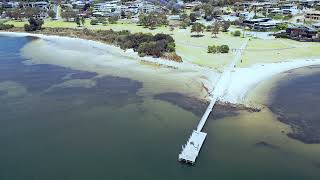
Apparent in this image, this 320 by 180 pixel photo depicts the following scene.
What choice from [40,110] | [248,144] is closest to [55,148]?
[40,110]

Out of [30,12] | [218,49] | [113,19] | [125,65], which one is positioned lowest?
[125,65]

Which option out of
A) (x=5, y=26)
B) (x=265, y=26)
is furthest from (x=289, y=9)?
(x=5, y=26)

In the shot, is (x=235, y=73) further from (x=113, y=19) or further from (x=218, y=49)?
(x=113, y=19)

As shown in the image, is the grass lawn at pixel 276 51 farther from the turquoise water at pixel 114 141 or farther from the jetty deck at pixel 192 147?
the jetty deck at pixel 192 147

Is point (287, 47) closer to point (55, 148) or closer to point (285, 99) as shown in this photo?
point (285, 99)

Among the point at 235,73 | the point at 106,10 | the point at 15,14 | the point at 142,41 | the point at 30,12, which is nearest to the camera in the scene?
the point at 235,73

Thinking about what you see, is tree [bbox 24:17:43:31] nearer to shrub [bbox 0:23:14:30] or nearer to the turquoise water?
A: shrub [bbox 0:23:14:30]
